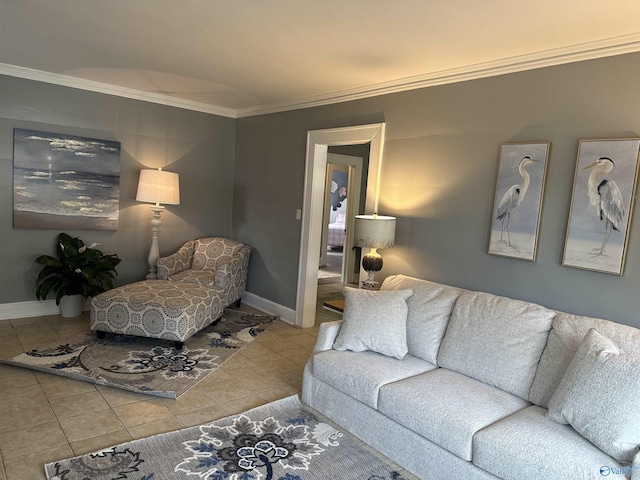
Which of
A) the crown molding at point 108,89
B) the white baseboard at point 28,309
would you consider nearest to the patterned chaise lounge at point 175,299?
the white baseboard at point 28,309

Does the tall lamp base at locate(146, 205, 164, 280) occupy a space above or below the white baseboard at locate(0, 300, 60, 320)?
above

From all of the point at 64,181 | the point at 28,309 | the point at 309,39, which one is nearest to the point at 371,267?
the point at 309,39

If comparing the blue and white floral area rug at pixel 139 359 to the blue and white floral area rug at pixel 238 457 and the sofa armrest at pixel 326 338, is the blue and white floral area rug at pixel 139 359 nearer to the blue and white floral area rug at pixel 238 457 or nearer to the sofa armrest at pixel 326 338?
the blue and white floral area rug at pixel 238 457

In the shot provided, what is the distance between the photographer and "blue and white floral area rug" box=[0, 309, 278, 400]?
3.13 meters

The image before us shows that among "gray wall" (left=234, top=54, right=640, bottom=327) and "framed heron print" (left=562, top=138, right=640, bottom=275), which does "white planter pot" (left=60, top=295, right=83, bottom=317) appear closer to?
"gray wall" (left=234, top=54, right=640, bottom=327)

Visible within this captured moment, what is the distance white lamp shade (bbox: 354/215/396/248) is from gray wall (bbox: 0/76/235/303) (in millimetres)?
2671

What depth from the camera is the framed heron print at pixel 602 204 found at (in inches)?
96.3

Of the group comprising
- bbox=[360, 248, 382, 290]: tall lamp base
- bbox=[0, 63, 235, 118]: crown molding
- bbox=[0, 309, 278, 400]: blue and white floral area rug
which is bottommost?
bbox=[0, 309, 278, 400]: blue and white floral area rug

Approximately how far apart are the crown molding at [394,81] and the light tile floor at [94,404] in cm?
240

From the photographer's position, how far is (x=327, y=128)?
433cm

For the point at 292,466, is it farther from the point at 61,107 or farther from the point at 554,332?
the point at 61,107

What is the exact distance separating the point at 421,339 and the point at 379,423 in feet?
2.10

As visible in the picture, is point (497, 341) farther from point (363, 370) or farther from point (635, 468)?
point (635, 468)

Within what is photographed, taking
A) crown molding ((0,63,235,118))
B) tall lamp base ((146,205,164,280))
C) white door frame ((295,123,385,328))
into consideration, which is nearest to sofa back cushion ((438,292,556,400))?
white door frame ((295,123,385,328))
